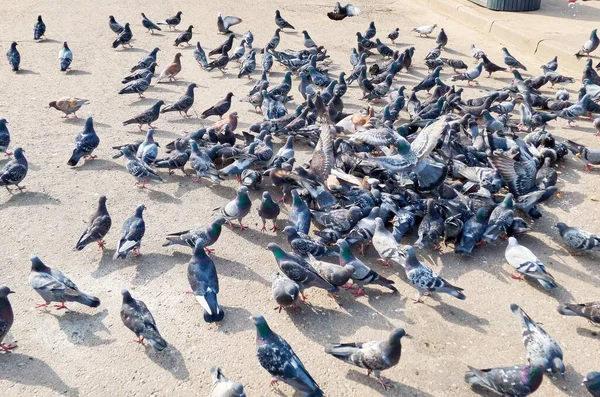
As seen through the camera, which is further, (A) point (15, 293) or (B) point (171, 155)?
(B) point (171, 155)

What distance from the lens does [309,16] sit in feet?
61.5

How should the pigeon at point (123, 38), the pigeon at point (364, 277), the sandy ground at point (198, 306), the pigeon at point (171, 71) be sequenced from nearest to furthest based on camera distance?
the sandy ground at point (198, 306) < the pigeon at point (364, 277) < the pigeon at point (171, 71) < the pigeon at point (123, 38)

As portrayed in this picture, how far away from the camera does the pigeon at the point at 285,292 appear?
5.47m

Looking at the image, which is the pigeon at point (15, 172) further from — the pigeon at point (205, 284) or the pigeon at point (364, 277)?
the pigeon at point (364, 277)

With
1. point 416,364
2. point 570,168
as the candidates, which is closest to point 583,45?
point 570,168

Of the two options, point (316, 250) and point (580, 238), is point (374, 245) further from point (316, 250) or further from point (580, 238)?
point (580, 238)

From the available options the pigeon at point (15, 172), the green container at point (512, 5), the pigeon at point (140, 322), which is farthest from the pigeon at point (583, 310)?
the green container at point (512, 5)

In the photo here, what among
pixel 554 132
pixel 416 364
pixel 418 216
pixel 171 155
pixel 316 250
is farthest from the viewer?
pixel 554 132

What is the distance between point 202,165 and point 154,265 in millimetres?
2182

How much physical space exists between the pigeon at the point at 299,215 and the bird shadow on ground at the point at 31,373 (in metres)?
3.31

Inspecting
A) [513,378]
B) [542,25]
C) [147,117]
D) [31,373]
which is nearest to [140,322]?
[31,373]

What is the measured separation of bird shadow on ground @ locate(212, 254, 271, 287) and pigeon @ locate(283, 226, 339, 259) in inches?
22.3

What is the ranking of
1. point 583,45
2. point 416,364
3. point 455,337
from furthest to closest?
point 583,45
point 455,337
point 416,364

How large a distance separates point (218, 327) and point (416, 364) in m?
2.15
